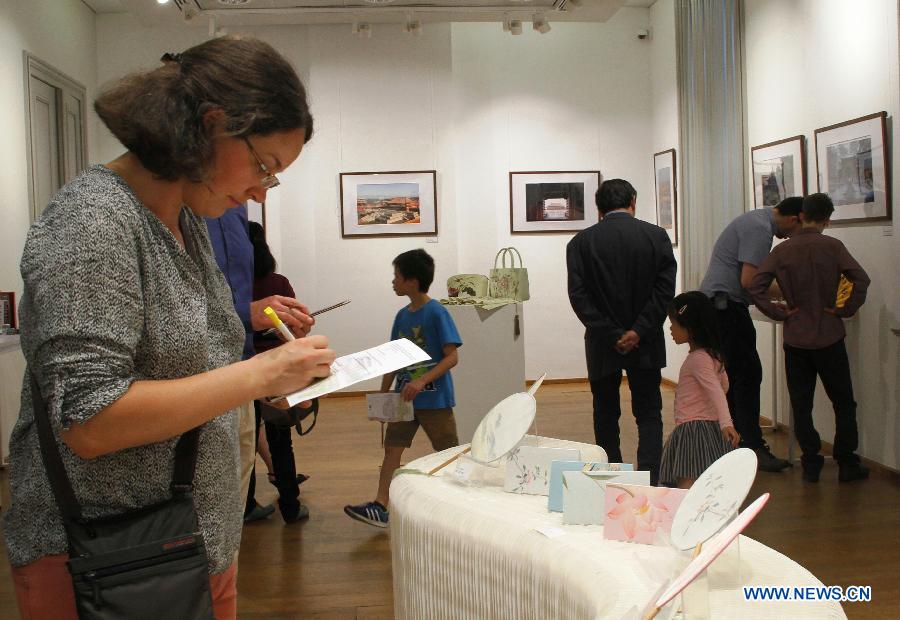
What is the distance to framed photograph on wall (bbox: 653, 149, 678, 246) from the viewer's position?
8.90 m

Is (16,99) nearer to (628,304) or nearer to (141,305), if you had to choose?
(628,304)

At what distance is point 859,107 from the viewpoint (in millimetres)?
5461

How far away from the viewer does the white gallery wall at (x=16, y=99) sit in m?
6.57

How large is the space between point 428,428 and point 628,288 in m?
1.37

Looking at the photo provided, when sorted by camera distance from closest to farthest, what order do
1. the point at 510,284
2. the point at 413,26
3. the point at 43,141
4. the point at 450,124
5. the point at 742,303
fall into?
the point at 742,303, the point at 510,284, the point at 43,141, the point at 413,26, the point at 450,124

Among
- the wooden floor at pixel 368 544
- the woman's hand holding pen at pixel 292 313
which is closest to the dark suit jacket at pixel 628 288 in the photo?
the wooden floor at pixel 368 544

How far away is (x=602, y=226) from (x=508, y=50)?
4.91 meters

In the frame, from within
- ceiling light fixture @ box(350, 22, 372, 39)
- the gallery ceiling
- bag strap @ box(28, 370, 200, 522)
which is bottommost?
bag strap @ box(28, 370, 200, 522)

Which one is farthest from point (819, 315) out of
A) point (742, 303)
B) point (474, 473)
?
point (474, 473)

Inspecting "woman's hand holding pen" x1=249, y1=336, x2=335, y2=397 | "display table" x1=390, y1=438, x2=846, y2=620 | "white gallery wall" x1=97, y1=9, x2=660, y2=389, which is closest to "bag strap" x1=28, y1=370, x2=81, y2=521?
"woman's hand holding pen" x1=249, y1=336, x2=335, y2=397

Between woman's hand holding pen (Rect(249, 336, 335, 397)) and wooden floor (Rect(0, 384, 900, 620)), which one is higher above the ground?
woman's hand holding pen (Rect(249, 336, 335, 397))

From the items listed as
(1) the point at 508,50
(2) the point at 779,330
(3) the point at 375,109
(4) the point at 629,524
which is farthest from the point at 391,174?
(4) the point at 629,524

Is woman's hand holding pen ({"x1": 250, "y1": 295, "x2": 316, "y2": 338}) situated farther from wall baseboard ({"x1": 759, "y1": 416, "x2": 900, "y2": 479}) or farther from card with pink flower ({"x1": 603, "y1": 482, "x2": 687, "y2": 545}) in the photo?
wall baseboard ({"x1": 759, "y1": 416, "x2": 900, "y2": 479})

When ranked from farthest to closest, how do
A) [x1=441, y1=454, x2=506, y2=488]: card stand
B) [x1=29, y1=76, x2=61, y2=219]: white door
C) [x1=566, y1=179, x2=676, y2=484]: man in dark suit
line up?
1. [x1=29, y1=76, x2=61, y2=219]: white door
2. [x1=566, y1=179, x2=676, y2=484]: man in dark suit
3. [x1=441, y1=454, x2=506, y2=488]: card stand
